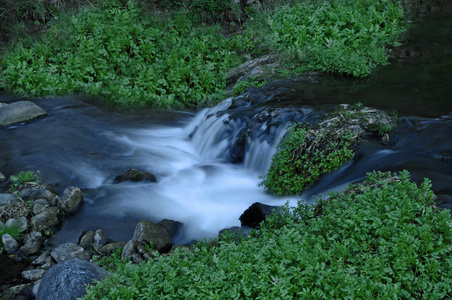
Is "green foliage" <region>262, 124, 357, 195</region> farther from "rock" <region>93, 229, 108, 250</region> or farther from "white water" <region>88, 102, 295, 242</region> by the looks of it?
"rock" <region>93, 229, 108, 250</region>

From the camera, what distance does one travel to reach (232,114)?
9992mm

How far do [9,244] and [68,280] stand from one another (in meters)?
2.29

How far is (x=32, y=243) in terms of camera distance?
7020 mm

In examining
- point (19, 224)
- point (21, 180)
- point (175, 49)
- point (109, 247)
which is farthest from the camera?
point (175, 49)

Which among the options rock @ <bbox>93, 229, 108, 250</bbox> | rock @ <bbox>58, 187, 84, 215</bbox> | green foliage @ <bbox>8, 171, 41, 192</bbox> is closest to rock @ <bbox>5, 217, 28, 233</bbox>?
rock @ <bbox>58, 187, 84, 215</bbox>

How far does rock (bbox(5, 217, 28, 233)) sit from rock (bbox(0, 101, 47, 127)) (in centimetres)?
437

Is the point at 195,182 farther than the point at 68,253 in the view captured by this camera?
Yes

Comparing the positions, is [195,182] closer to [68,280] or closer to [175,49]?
[68,280]

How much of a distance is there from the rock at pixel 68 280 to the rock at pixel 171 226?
6.37ft

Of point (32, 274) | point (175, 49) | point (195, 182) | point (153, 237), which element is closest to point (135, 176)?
point (195, 182)

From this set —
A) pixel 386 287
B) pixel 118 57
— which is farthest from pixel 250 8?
pixel 386 287

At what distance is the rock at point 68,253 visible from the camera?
6.66 metres

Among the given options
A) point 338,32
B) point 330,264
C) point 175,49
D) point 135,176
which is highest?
point 338,32

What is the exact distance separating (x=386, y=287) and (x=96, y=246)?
13.9ft
